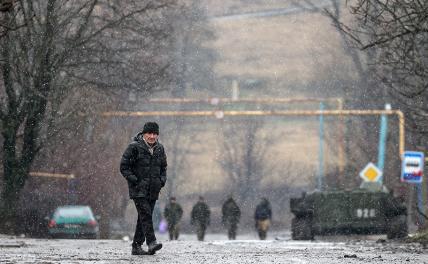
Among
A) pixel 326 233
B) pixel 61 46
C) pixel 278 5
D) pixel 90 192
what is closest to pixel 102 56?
pixel 61 46

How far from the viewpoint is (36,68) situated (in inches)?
1399

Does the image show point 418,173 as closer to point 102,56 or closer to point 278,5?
point 102,56

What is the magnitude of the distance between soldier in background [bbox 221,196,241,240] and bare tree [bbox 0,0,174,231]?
344 inches

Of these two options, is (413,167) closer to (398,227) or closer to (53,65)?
(398,227)

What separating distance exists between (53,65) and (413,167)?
33.5 ft

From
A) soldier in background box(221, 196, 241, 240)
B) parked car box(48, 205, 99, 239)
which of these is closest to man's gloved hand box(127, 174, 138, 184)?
parked car box(48, 205, 99, 239)

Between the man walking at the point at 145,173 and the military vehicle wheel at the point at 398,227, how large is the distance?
1545cm

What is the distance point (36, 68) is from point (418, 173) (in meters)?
10.5

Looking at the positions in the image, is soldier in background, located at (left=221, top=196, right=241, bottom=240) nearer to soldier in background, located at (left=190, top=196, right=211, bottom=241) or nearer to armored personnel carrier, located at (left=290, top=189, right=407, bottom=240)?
soldier in background, located at (left=190, top=196, right=211, bottom=241)

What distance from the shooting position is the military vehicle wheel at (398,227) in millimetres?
32938

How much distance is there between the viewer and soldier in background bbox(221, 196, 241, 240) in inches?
1757

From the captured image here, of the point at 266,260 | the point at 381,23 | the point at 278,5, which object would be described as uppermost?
the point at 278,5

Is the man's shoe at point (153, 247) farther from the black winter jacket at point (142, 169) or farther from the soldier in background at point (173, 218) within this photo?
the soldier in background at point (173, 218)

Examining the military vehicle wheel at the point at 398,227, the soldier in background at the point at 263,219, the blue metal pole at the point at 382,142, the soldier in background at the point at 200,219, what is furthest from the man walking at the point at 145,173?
the blue metal pole at the point at 382,142
